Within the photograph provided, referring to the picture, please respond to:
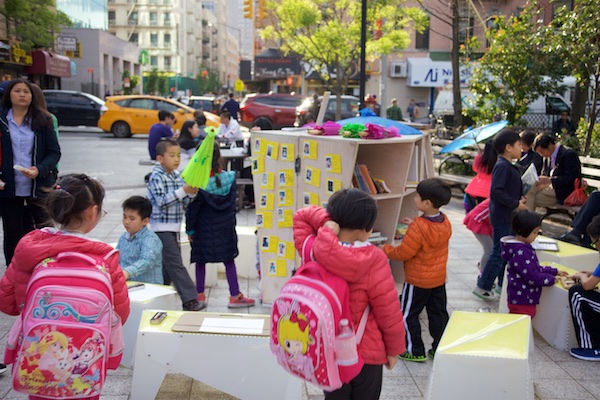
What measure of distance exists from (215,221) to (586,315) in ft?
10.7

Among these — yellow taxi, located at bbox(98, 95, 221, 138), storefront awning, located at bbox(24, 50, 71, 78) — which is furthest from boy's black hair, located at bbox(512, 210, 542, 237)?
storefront awning, located at bbox(24, 50, 71, 78)

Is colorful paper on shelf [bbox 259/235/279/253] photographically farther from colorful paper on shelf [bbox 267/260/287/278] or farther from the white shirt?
the white shirt

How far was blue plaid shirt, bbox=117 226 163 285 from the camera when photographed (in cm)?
507

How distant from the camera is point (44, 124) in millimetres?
5367

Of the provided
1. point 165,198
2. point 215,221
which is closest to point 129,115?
point 215,221

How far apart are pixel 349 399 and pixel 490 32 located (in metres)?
12.4

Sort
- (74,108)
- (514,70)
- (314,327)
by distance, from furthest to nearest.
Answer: (74,108), (514,70), (314,327)

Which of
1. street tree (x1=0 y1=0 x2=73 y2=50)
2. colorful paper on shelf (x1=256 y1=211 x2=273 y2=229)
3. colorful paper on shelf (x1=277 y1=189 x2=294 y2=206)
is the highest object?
street tree (x1=0 y1=0 x2=73 y2=50)

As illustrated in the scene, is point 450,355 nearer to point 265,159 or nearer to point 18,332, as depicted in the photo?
point 18,332

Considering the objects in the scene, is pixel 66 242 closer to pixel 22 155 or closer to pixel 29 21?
pixel 22 155

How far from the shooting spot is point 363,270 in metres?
2.81

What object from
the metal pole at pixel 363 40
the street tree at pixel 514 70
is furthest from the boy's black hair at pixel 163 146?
the street tree at pixel 514 70

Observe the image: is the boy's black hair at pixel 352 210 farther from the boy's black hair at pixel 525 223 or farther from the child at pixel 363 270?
the boy's black hair at pixel 525 223

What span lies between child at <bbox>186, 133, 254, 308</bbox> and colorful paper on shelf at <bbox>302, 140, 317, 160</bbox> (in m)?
0.72
